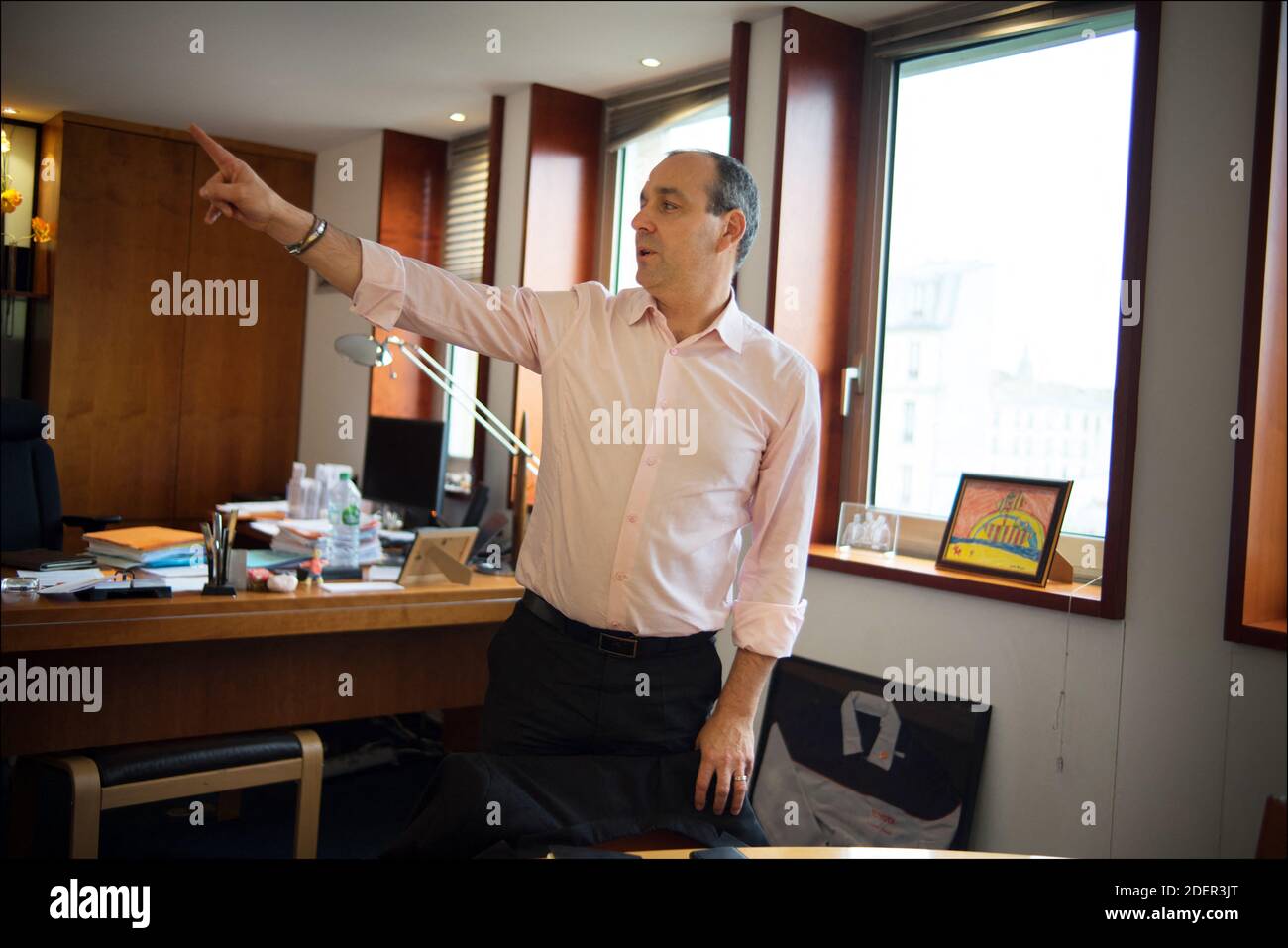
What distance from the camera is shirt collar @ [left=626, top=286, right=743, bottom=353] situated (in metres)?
1.87

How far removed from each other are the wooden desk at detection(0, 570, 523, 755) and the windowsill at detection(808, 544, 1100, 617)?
1064 mm

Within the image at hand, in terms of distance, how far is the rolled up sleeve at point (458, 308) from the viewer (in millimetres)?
1628

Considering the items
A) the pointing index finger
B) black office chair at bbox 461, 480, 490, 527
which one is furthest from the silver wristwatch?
black office chair at bbox 461, 480, 490, 527

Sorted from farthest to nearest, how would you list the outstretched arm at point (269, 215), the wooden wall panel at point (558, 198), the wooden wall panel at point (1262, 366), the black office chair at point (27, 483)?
1. the wooden wall panel at point (558, 198)
2. the black office chair at point (27, 483)
3. the wooden wall panel at point (1262, 366)
4. the outstretched arm at point (269, 215)

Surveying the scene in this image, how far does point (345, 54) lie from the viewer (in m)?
4.50

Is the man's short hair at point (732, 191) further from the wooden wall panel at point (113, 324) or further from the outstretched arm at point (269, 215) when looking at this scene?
the wooden wall panel at point (113, 324)

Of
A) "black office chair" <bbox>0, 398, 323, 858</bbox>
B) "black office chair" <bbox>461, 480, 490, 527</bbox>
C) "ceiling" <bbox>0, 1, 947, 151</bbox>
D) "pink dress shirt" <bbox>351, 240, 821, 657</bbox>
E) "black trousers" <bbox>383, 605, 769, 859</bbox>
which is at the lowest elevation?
"black office chair" <bbox>0, 398, 323, 858</bbox>

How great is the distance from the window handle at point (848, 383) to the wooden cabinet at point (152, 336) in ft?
13.8

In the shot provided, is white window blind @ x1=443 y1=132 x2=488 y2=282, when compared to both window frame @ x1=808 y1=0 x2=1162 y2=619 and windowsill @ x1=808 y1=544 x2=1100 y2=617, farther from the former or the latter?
windowsill @ x1=808 y1=544 x2=1100 y2=617

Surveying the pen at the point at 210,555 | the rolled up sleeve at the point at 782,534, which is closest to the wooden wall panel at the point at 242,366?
the pen at the point at 210,555

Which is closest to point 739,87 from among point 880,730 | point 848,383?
point 848,383

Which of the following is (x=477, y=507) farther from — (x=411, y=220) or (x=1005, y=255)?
(x=1005, y=255)

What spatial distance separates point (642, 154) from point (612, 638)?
140 inches
